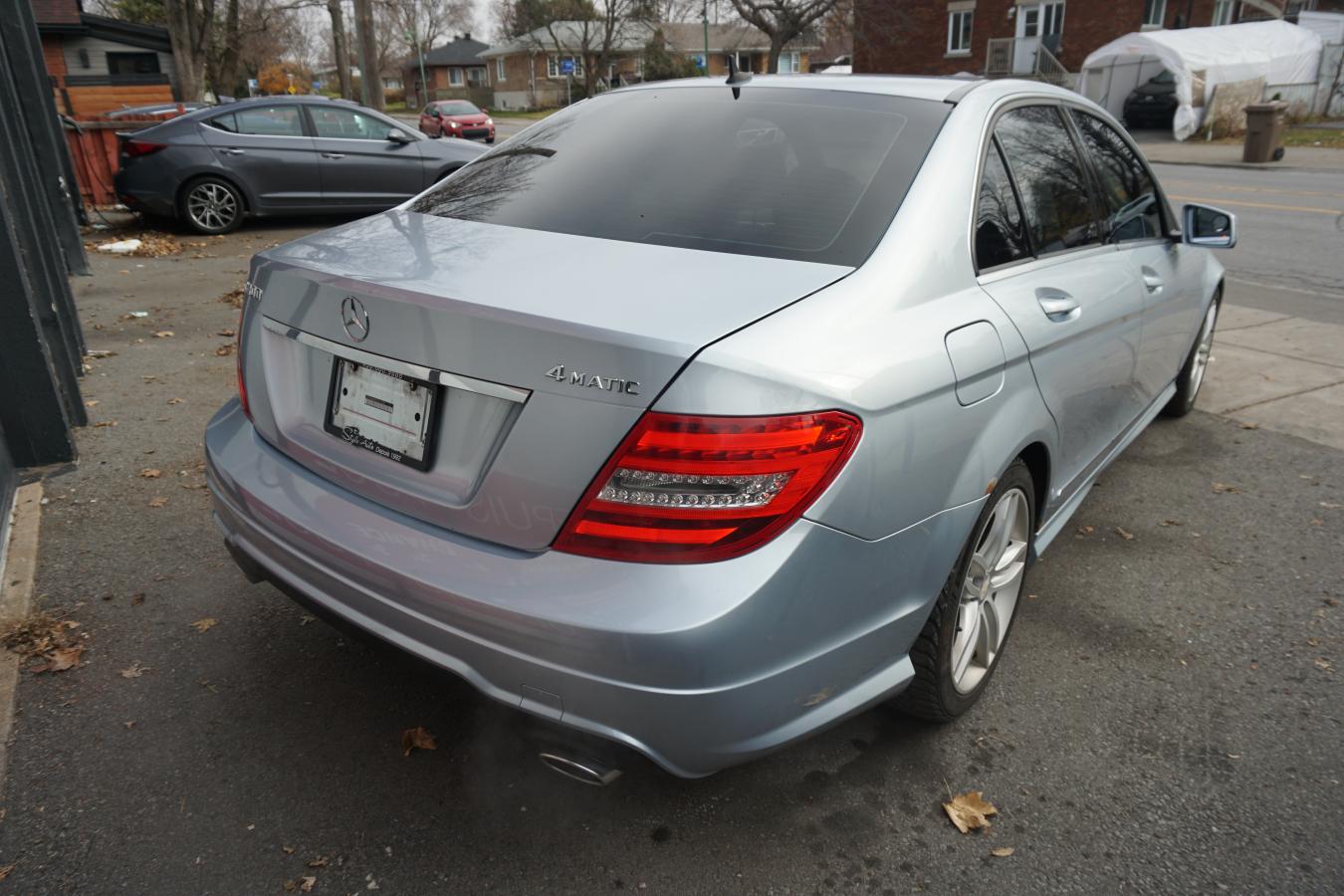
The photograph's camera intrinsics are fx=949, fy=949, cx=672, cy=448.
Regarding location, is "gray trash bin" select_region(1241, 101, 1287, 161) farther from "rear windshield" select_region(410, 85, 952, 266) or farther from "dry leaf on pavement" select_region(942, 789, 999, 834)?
"dry leaf on pavement" select_region(942, 789, 999, 834)

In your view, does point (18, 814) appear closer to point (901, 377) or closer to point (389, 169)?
point (901, 377)

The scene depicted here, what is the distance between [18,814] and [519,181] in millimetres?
2098

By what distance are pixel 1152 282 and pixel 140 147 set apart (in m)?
11.2

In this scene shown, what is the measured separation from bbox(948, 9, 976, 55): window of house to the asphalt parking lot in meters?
41.5

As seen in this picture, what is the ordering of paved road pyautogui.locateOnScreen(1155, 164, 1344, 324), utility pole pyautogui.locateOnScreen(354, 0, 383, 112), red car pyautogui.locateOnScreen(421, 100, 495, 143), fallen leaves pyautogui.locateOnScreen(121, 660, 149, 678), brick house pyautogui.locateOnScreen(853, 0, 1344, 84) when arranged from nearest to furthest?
fallen leaves pyautogui.locateOnScreen(121, 660, 149, 678) < paved road pyautogui.locateOnScreen(1155, 164, 1344, 324) < utility pole pyautogui.locateOnScreen(354, 0, 383, 112) < red car pyautogui.locateOnScreen(421, 100, 495, 143) < brick house pyautogui.locateOnScreen(853, 0, 1344, 84)

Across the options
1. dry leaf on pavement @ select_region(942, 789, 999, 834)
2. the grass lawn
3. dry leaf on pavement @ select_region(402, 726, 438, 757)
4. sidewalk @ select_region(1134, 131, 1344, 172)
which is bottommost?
sidewalk @ select_region(1134, 131, 1344, 172)

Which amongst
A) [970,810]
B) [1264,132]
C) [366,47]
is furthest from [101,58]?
[970,810]

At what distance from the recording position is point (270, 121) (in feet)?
38.1

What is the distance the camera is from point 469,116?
32844 millimetres

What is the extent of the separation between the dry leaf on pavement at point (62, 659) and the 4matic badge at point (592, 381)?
2.09m

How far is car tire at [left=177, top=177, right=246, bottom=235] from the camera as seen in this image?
11.3m

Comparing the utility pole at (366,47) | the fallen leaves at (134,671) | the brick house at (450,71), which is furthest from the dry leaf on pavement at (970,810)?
the brick house at (450,71)

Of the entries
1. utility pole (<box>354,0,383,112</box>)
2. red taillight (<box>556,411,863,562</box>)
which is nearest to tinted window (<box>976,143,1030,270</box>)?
red taillight (<box>556,411,863,562</box>)

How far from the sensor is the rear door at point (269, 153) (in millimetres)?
11297
